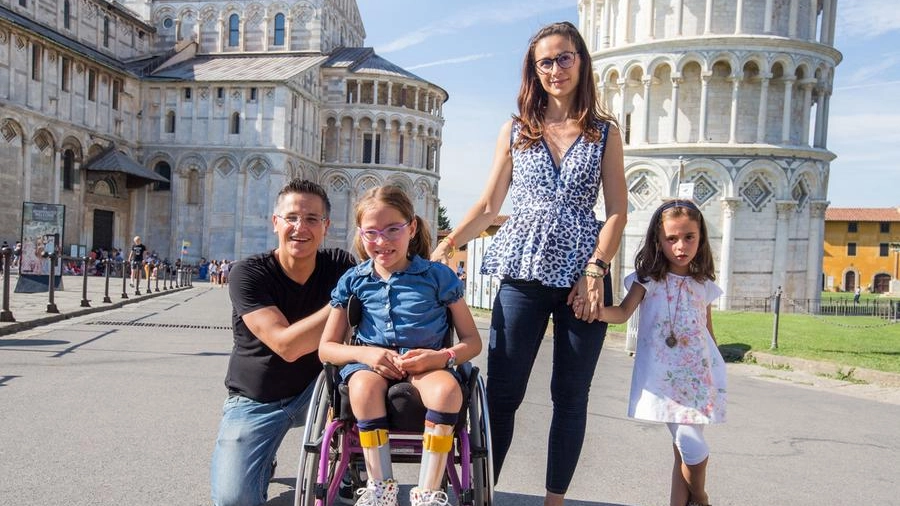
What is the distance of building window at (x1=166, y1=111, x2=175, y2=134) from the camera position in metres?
49.6

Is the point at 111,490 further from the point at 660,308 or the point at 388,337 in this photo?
the point at 660,308

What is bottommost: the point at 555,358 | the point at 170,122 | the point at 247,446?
the point at 247,446

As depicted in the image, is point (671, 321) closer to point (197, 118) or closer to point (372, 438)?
point (372, 438)

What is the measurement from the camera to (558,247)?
3508mm

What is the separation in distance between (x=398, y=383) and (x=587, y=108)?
1669 millimetres

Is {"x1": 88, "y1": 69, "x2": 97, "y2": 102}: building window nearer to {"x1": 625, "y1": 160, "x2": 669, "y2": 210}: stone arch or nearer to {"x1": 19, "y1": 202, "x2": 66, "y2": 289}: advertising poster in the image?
{"x1": 19, "y1": 202, "x2": 66, "y2": 289}: advertising poster

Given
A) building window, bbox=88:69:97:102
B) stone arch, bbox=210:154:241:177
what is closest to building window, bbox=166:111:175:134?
stone arch, bbox=210:154:241:177

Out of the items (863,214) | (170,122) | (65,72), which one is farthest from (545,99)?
(863,214)

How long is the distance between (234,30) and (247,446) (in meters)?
59.4

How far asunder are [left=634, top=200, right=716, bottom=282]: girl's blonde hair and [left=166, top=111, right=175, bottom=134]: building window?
50.6 m

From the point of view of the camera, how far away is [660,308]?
12.7 ft

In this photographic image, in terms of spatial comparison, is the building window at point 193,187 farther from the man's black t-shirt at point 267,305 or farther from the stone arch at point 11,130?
the man's black t-shirt at point 267,305

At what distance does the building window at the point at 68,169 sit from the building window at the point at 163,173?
864 cm

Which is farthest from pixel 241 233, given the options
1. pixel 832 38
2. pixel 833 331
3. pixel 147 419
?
pixel 147 419
